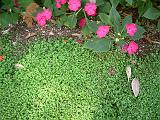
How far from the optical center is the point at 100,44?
3.10 m

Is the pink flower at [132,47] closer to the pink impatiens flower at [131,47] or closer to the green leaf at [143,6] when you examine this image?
the pink impatiens flower at [131,47]

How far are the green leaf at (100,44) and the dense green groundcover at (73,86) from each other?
11.0 inches

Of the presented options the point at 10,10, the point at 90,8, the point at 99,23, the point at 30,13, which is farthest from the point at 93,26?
the point at 10,10

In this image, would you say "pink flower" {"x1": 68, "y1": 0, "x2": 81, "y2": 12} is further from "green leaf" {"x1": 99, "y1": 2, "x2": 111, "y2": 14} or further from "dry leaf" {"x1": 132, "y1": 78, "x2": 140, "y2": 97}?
"dry leaf" {"x1": 132, "y1": 78, "x2": 140, "y2": 97}

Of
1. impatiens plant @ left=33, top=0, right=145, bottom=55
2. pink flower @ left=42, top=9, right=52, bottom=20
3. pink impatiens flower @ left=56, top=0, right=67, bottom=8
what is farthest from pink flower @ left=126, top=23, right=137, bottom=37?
pink flower @ left=42, top=9, right=52, bottom=20

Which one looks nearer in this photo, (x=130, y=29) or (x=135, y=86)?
(x=130, y=29)

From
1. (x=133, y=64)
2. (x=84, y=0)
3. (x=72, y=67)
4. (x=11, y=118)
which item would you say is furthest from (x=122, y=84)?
(x=11, y=118)

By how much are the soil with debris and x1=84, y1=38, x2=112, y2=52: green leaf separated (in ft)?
1.21

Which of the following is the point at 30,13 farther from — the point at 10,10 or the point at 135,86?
the point at 135,86

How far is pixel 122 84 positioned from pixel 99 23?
58 cm

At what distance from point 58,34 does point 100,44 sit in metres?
0.60

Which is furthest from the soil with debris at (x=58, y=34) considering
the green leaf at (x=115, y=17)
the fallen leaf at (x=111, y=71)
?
the green leaf at (x=115, y=17)

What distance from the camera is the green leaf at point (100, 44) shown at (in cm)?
309

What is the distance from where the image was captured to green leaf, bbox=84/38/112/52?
3092 millimetres
